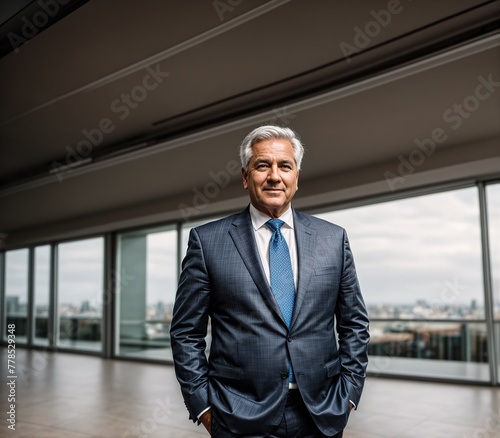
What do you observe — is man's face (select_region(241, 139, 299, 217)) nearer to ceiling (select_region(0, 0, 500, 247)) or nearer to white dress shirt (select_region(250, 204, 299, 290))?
white dress shirt (select_region(250, 204, 299, 290))

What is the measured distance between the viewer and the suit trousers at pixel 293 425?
5.18ft

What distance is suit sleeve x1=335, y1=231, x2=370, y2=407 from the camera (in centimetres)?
172

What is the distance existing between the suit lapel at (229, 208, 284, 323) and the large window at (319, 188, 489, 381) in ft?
19.4

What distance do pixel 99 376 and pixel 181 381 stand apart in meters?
7.26

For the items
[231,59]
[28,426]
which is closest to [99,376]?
[28,426]

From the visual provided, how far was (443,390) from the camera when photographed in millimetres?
6570

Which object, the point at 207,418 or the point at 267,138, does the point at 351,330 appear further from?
the point at 267,138

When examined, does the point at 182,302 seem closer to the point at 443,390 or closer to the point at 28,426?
the point at 28,426

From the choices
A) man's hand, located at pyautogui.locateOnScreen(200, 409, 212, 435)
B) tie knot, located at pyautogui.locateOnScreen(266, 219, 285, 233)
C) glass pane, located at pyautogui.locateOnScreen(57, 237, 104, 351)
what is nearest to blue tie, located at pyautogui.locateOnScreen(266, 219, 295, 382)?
tie knot, located at pyautogui.locateOnScreen(266, 219, 285, 233)

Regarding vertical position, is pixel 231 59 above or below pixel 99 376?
above

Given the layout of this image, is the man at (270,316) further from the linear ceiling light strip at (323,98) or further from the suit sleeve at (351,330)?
the linear ceiling light strip at (323,98)

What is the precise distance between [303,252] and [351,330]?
0.98 ft

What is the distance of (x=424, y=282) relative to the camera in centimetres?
739

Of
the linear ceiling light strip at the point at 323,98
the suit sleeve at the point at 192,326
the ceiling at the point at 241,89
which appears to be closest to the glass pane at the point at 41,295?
the ceiling at the point at 241,89
